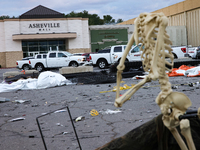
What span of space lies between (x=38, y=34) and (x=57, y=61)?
18459mm

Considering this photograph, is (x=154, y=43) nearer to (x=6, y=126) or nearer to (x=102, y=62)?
(x=6, y=126)

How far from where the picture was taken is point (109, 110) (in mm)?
6598

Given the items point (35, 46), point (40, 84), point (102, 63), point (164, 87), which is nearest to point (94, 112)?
point (164, 87)

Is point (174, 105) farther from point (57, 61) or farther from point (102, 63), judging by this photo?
point (57, 61)

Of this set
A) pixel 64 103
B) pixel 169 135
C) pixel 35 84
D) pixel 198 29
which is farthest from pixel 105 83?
pixel 198 29

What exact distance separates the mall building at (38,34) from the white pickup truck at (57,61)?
17023 mm

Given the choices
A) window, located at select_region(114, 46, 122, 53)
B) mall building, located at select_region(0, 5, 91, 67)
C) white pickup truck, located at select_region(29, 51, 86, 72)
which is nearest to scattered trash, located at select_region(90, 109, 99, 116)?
window, located at select_region(114, 46, 122, 53)

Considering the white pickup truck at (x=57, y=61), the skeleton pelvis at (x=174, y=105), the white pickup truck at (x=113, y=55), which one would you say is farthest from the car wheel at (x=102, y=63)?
the skeleton pelvis at (x=174, y=105)

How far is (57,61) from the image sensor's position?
24906mm

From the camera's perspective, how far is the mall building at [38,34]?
137 feet

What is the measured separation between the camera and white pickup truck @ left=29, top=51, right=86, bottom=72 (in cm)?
2461

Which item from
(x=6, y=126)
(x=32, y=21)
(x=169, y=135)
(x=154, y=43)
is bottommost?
(x=6, y=126)

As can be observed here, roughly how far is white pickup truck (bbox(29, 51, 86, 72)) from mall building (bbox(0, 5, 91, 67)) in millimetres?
17023

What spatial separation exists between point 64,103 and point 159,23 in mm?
6267
